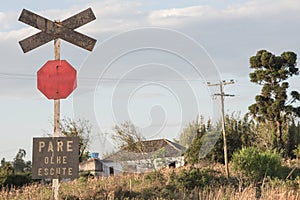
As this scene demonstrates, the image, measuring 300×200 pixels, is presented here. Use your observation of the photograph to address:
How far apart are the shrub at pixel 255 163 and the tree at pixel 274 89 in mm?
13691

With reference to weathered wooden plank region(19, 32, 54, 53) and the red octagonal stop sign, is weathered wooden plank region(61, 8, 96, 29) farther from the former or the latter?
the red octagonal stop sign

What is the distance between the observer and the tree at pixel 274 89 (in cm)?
4053

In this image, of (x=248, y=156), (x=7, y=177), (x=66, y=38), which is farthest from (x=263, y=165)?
(x=66, y=38)

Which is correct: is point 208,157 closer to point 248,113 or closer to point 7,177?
point 248,113

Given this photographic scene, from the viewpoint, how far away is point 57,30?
9422mm

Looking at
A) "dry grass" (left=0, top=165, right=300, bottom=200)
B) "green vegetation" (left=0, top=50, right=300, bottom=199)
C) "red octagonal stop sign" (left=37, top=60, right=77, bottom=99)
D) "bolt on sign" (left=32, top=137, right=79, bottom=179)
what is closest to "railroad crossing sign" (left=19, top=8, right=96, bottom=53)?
"red octagonal stop sign" (left=37, top=60, right=77, bottom=99)

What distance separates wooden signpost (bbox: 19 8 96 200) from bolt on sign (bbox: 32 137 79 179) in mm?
161

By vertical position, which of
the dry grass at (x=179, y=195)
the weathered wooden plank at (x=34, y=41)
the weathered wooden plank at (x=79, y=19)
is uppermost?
the weathered wooden plank at (x=79, y=19)

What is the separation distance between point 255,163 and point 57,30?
17.8m

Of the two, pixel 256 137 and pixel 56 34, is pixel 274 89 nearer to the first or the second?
pixel 256 137

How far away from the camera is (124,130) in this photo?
81.1 ft

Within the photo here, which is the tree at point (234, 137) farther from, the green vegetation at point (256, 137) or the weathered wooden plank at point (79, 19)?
the weathered wooden plank at point (79, 19)

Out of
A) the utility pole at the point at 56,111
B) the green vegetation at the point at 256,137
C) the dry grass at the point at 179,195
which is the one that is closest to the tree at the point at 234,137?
the green vegetation at the point at 256,137

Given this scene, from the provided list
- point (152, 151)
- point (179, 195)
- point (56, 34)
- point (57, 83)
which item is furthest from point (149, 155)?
point (57, 83)
